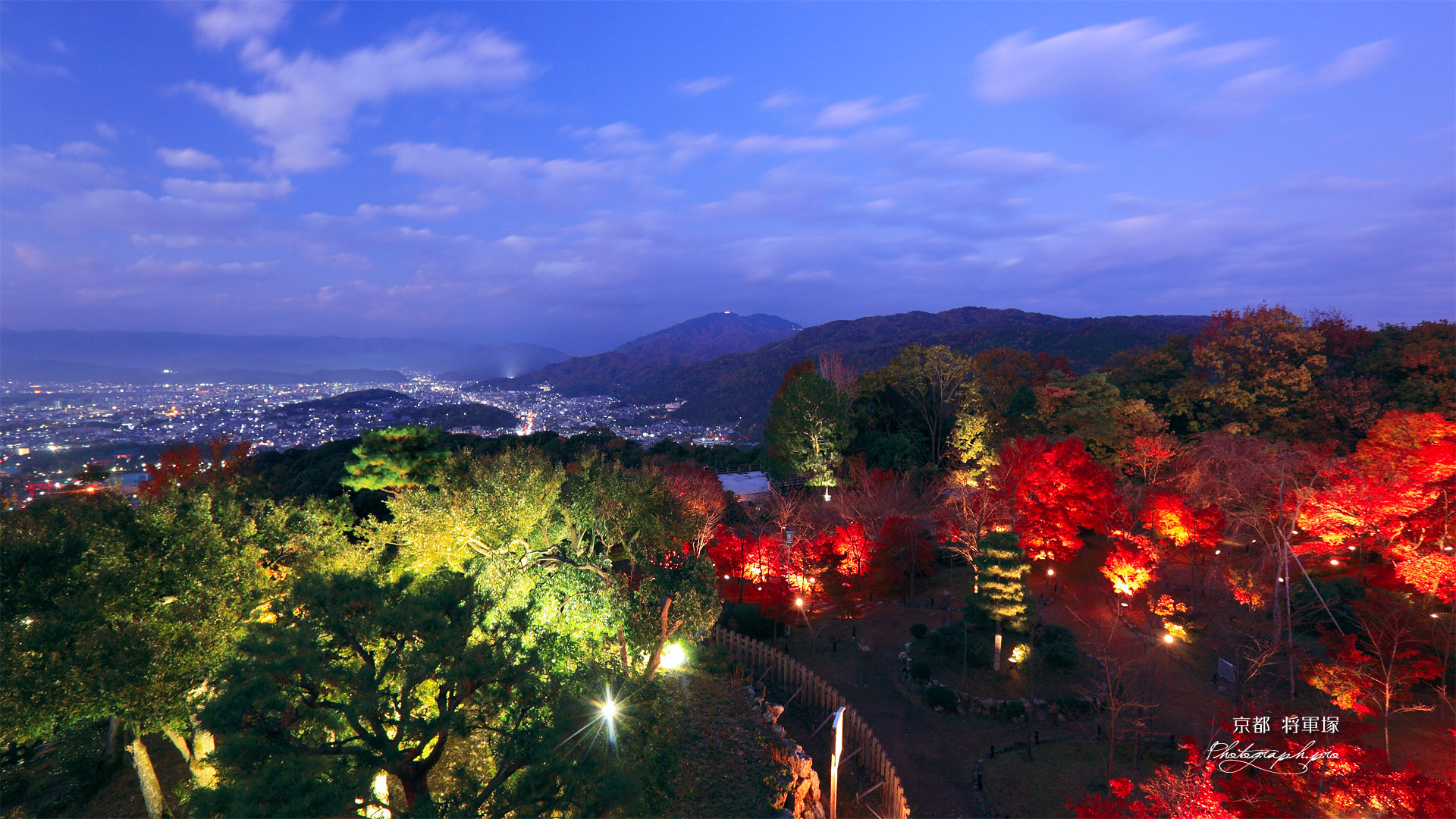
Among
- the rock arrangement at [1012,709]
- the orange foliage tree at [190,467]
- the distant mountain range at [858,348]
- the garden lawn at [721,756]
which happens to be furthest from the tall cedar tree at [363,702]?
the distant mountain range at [858,348]

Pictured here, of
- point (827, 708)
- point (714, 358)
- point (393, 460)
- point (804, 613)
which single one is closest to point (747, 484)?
point (804, 613)

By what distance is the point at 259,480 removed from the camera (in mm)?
21422

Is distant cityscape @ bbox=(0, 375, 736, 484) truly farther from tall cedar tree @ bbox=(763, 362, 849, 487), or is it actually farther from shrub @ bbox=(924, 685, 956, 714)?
shrub @ bbox=(924, 685, 956, 714)

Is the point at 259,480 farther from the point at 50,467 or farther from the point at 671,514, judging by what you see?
the point at 50,467

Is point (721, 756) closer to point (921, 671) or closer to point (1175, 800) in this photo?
point (921, 671)

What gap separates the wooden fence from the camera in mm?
Result: 11789

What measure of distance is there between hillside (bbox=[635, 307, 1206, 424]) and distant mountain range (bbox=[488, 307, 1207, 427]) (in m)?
0.18

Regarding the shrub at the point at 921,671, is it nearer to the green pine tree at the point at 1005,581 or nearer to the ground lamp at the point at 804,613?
the green pine tree at the point at 1005,581

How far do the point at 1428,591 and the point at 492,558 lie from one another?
24.8 metres

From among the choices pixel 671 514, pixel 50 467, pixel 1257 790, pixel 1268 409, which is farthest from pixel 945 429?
pixel 50 467

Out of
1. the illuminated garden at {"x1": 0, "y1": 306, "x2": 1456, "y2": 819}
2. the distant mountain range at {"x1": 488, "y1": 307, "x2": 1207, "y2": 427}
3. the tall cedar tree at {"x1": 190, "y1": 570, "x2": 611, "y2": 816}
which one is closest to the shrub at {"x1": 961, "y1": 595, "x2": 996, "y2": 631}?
the illuminated garden at {"x1": 0, "y1": 306, "x2": 1456, "y2": 819}

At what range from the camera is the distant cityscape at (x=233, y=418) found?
4238 centimetres

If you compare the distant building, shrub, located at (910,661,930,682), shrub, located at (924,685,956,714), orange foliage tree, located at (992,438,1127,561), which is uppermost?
orange foliage tree, located at (992,438,1127,561)

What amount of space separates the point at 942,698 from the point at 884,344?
300 ft
